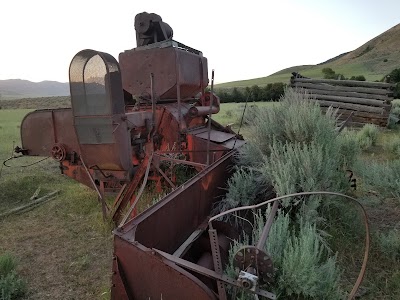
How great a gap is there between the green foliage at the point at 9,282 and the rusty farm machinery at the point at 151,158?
3.91ft

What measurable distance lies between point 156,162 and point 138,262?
7.68ft

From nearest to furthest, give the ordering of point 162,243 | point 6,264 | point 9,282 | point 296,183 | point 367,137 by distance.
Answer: point 162,243 → point 9,282 → point 6,264 → point 296,183 → point 367,137

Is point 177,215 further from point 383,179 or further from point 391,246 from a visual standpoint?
point 383,179

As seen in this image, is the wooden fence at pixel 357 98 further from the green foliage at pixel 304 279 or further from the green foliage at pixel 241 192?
the green foliage at pixel 304 279

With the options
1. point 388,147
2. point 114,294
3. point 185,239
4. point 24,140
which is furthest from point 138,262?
point 388,147

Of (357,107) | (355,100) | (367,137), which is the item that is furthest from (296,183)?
(355,100)

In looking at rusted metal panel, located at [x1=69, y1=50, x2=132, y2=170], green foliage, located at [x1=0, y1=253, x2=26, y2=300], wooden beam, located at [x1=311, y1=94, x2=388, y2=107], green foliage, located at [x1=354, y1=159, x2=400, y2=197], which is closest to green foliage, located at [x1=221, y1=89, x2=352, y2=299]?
green foliage, located at [x1=354, y1=159, x2=400, y2=197]

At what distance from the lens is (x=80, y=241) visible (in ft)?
14.2

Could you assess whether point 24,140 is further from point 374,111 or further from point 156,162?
point 374,111

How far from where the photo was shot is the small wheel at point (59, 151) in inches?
183

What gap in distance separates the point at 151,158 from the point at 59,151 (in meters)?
1.56

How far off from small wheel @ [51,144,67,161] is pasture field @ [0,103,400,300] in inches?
40.0

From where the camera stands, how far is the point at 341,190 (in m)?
4.51

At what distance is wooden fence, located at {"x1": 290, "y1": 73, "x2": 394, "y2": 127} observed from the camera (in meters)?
12.4
